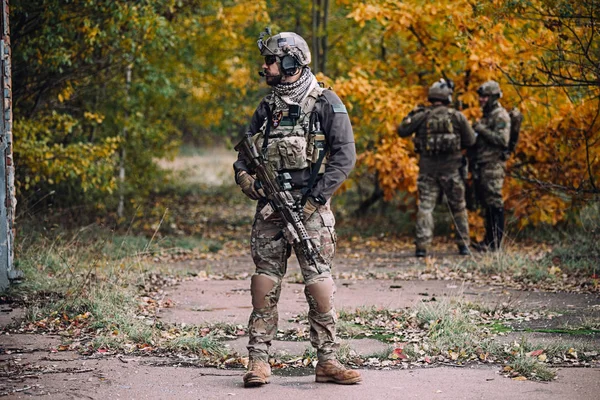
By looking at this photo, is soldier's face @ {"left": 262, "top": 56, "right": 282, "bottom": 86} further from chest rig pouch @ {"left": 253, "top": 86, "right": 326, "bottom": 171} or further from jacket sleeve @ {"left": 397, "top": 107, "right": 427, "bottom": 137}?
jacket sleeve @ {"left": 397, "top": 107, "right": 427, "bottom": 137}

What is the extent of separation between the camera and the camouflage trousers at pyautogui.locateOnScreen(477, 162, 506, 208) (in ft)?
39.3

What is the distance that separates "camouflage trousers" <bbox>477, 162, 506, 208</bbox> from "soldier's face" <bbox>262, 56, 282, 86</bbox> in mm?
6949

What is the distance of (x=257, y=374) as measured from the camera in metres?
5.33

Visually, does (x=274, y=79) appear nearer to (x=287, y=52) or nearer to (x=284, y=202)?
(x=287, y=52)

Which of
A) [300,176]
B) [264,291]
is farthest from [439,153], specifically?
[264,291]

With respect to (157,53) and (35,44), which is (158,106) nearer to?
(157,53)

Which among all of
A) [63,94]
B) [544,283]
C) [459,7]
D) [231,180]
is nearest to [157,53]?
[63,94]

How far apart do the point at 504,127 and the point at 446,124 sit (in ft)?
2.97

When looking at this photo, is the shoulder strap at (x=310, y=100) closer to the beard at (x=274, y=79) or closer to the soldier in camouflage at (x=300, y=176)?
the soldier in camouflage at (x=300, y=176)

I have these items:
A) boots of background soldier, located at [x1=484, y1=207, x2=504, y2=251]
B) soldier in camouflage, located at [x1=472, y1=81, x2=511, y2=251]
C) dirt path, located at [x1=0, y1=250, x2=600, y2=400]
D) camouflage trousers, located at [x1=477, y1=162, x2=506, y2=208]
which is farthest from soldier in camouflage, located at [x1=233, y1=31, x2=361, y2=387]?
boots of background soldier, located at [x1=484, y1=207, x2=504, y2=251]

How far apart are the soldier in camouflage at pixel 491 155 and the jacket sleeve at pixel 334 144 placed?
644 cm

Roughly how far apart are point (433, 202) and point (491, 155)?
1.07m

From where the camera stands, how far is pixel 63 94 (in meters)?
11.9

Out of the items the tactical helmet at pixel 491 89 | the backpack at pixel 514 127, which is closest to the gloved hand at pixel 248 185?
the tactical helmet at pixel 491 89
